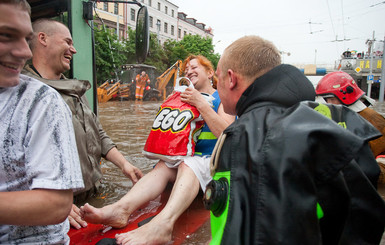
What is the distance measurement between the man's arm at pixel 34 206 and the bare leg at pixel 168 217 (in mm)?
969

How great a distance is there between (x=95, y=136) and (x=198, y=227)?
4.19 ft

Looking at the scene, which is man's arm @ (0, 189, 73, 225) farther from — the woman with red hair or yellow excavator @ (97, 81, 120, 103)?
yellow excavator @ (97, 81, 120, 103)

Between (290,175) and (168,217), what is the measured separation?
1.36 m

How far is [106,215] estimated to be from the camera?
6.67 ft

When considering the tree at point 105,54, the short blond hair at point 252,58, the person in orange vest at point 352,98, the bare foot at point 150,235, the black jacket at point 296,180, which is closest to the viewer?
the black jacket at point 296,180

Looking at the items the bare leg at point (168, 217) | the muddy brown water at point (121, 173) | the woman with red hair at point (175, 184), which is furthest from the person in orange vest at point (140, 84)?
the bare leg at point (168, 217)

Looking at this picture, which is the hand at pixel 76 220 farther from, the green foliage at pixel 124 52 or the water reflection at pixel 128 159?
the green foliage at pixel 124 52

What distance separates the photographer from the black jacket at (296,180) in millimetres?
862

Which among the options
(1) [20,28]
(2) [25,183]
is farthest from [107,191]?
(1) [20,28]

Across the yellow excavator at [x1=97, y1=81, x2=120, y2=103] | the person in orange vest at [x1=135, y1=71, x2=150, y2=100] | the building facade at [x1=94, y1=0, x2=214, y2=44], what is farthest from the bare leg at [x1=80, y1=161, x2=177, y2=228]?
the building facade at [x1=94, y1=0, x2=214, y2=44]

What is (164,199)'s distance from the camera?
2.81 meters

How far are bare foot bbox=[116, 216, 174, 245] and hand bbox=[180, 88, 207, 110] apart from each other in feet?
3.73

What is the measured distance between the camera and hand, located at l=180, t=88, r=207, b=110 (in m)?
2.66

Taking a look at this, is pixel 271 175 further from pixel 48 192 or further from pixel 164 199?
pixel 164 199
